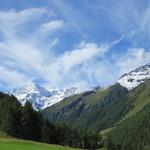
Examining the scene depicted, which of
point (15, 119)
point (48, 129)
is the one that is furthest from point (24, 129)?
point (48, 129)

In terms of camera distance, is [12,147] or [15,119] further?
[15,119]

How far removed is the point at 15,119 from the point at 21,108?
29.8 feet

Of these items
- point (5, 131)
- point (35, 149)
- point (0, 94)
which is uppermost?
point (0, 94)

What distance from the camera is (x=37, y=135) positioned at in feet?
480

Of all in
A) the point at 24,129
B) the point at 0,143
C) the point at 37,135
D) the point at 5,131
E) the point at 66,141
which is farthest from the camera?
the point at 66,141

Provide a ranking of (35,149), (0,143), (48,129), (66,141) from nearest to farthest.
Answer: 1. (35,149)
2. (0,143)
3. (48,129)
4. (66,141)

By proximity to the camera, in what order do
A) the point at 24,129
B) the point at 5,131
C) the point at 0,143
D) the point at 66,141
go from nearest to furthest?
the point at 0,143 < the point at 5,131 < the point at 24,129 < the point at 66,141

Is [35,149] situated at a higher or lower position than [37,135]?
lower

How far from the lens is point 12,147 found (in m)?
72.5

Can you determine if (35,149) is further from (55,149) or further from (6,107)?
(6,107)

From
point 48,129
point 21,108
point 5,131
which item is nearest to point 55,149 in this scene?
point 5,131

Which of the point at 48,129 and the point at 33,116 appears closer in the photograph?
the point at 33,116

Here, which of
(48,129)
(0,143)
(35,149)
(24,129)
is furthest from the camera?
(48,129)

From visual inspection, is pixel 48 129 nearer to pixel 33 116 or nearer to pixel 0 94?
pixel 0 94
